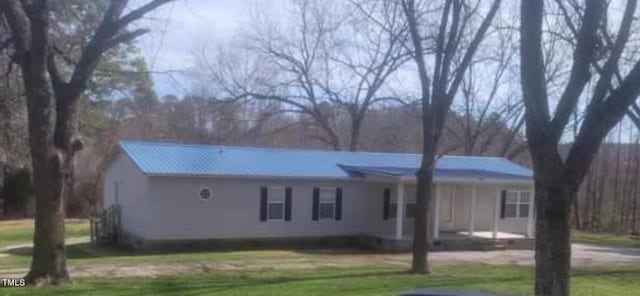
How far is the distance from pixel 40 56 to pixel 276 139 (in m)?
38.9

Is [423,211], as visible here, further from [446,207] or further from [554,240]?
[446,207]

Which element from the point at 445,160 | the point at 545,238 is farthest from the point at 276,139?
the point at 545,238

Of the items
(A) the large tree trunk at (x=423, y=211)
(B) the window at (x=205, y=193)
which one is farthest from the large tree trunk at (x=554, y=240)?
(B) the window at (x=205, y=193)

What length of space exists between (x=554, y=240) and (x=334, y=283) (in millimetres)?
7555

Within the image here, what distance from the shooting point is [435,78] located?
17234 millimetres

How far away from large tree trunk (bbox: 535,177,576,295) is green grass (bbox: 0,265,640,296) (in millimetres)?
2711

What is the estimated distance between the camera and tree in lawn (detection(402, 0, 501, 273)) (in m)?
16.9

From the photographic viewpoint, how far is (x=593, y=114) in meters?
7.92

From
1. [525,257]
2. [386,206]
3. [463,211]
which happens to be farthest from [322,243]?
[525,257]

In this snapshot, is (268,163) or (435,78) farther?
(268,163)

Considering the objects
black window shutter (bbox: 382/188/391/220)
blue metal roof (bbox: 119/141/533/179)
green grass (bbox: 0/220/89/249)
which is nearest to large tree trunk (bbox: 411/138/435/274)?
blue metal roof (bbox: 119/141/533/179)

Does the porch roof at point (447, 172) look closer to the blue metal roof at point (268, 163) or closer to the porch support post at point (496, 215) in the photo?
the blue metal roof at point (268, 163)

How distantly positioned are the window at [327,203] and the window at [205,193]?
13.8 ft

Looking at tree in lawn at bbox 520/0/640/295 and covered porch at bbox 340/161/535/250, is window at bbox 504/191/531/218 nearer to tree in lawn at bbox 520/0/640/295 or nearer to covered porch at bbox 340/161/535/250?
covered porch at bbox 340/161/535/250
